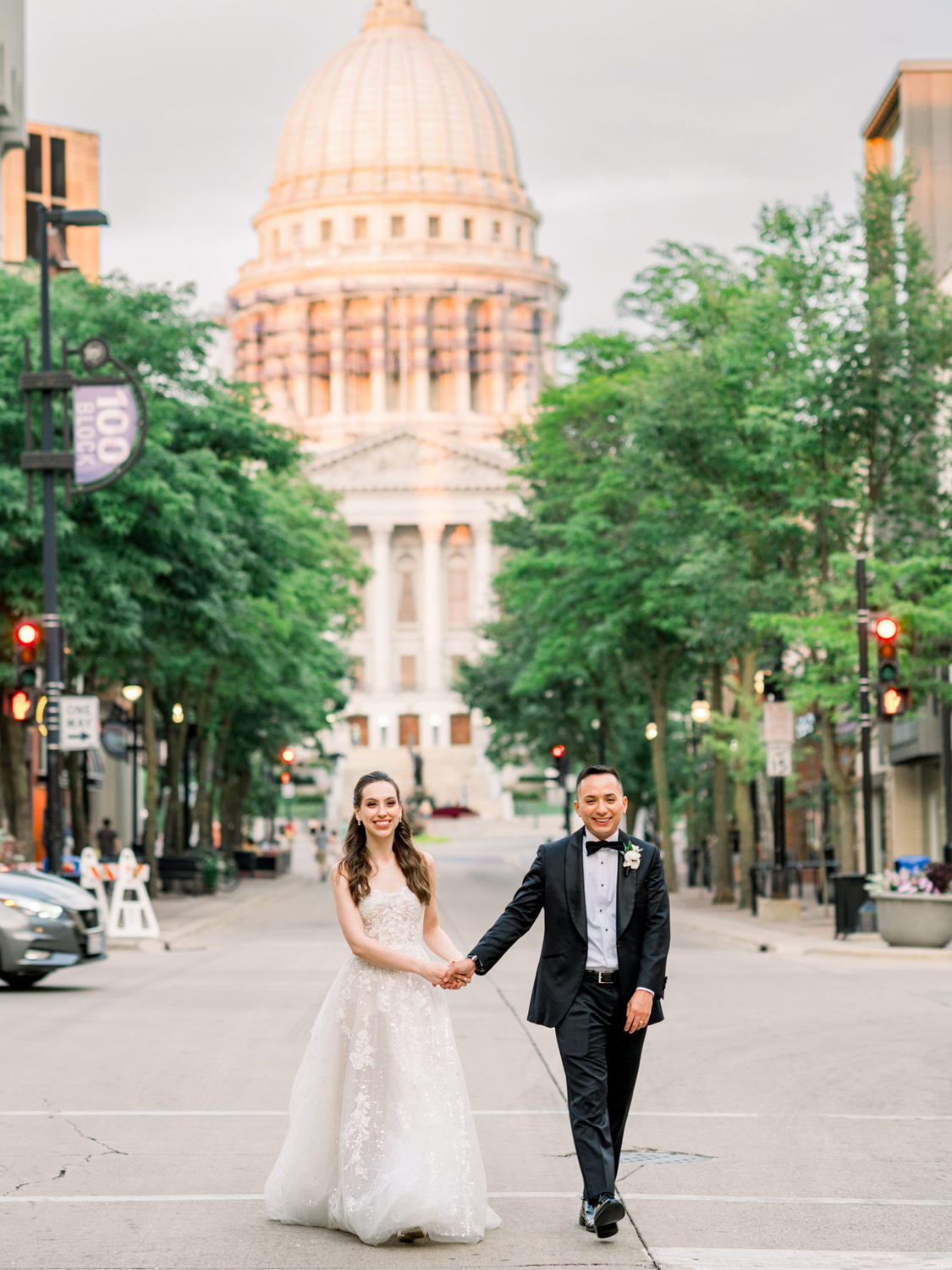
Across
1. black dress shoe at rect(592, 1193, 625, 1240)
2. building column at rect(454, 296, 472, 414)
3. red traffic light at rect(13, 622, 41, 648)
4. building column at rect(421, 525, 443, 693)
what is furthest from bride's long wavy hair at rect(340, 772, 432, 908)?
building column at rect(454, 296, 472, 414)

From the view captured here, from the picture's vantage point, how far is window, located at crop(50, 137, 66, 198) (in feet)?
253

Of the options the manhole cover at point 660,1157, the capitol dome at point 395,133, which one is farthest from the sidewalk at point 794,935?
the capitol dome at point 395,133

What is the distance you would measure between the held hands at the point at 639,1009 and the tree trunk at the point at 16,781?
1115 inches

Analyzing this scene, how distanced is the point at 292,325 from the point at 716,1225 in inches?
6584

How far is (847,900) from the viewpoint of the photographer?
31281 mm

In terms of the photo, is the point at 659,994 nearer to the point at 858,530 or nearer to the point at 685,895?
the point at 858,530

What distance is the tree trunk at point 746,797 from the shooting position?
4019 cm

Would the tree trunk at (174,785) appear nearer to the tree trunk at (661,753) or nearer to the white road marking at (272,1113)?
the tree trunk at (661,753)

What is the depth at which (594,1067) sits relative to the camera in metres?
8.96

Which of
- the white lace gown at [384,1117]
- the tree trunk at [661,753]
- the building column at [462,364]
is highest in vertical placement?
the building column at [462,364]

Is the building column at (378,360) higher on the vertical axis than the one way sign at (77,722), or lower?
higher

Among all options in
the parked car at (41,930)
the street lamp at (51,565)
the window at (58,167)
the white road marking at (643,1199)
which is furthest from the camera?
the window at (58,167)

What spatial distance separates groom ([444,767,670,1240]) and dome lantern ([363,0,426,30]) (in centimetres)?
18665

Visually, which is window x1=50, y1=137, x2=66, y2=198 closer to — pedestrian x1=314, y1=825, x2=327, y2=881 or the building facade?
the building facade
